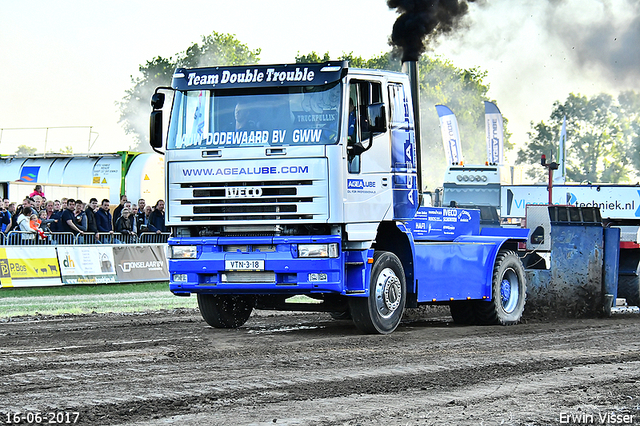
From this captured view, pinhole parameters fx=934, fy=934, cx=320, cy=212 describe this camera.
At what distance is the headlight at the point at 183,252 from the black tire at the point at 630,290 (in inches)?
310

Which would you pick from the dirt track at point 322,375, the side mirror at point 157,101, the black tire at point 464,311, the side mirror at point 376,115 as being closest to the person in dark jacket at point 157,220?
the dirt track at point 322,375

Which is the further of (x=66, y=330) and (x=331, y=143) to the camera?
(x=66, y=330)

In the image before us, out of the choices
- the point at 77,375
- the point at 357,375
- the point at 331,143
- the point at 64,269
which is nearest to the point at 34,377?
the point at 77,375

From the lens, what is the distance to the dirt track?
21.4 feet

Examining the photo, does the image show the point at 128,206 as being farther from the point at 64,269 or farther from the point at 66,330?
the point at 66,330

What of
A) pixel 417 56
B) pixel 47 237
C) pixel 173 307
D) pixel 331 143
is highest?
pixel 417 56

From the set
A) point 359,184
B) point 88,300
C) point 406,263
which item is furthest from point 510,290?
point 88,300

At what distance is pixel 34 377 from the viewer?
26.4 feet

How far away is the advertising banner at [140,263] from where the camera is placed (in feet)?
69.5

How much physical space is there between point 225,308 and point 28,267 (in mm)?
7687

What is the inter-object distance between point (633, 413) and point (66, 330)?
27.0ft

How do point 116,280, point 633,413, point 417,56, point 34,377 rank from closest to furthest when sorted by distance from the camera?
point 633,413 < point 34,377 < point 417,56 < point 116,280

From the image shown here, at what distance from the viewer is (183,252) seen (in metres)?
11.7

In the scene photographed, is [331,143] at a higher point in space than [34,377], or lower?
higher
